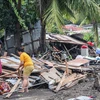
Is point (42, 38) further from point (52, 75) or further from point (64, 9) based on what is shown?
point (52, 75)

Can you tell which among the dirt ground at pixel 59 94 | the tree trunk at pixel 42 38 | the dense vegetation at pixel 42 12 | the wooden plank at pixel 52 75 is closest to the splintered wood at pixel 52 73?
the wooden plank at pixel 52 75

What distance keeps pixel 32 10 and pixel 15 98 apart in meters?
10.2

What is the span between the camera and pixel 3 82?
10898 mm

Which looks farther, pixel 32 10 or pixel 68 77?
pixel 32 10

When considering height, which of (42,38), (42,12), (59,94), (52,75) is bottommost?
(59,94)

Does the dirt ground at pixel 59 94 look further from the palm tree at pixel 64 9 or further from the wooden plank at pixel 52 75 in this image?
the palm tree at pixel 64 9

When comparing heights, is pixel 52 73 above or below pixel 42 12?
below

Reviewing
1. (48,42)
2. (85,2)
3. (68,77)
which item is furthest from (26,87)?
(48,42)

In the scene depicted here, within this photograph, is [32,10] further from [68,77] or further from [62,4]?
[68,77]

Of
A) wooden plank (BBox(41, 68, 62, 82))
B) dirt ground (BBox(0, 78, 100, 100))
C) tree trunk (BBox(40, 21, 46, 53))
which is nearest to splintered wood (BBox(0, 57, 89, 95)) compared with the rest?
wooden plank (BBox(41, 68, 62, 82))

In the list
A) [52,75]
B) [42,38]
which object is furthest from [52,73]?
[42,38]

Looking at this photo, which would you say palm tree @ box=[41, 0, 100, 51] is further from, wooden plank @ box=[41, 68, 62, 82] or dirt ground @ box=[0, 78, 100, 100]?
dirt ground @ box=[0, 78, 100, 100]

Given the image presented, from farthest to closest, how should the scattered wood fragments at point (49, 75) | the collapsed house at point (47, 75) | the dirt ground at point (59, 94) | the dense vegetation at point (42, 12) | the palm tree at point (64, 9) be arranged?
the dense vegetation at point (42, 12) < the palm tree at point (64, 9) < the scattered wood fragments at point (49, 75) < the collapsed house at point (47, 75) < the dirt ground at point (59, 94)

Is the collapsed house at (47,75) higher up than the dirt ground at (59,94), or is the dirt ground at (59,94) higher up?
the collapsed house at (47,75)
